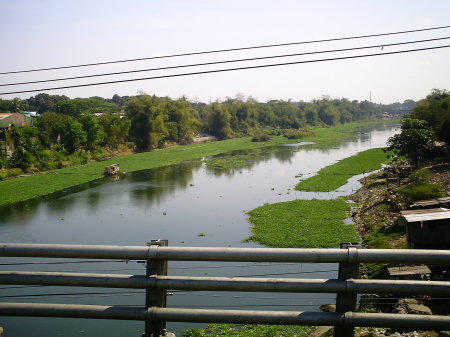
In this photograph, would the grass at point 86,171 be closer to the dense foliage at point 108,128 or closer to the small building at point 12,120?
the dense foliage at point 108,128

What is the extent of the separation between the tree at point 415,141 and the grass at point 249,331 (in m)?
26.2

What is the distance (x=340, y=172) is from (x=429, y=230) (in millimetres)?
30645

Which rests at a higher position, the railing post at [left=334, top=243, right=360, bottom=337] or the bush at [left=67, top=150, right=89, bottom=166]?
the railing post at [left=334, top=243, right=360, bottom=337]

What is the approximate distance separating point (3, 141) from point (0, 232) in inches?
1062

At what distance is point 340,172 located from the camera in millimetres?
43719

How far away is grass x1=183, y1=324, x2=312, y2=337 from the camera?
1073cm

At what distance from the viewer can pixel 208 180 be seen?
4244 cm

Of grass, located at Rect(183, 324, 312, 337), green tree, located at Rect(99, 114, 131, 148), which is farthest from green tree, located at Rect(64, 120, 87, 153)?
grass, located at Rect(183, 324, 312, 337)

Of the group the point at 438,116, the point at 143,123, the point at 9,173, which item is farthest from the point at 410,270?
the point at 143,123

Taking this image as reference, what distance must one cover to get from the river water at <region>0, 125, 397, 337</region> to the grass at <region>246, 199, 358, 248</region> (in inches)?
44.8

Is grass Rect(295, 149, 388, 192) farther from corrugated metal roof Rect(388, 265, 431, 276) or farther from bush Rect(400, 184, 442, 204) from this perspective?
corrugated metal roof Rect(388, 265, 431, 276)

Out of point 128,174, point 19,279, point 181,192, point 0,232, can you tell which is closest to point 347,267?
point 19,279

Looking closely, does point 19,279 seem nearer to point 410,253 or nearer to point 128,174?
point 410,253

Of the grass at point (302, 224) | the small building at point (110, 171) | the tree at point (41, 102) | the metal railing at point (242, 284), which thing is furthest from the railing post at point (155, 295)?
the tree at point (41, 102)
